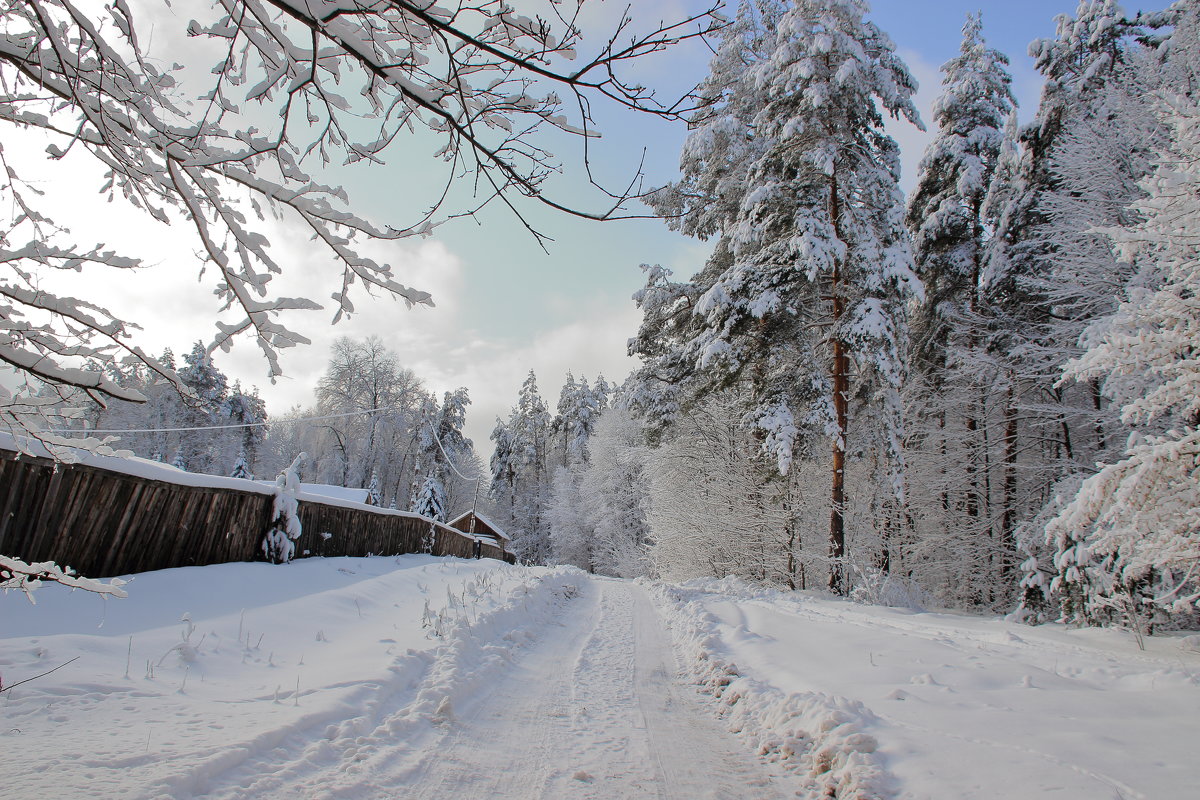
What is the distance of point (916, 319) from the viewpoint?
58.0 feet

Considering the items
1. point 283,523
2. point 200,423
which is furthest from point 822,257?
point 200,423

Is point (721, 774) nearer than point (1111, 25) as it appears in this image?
Yes

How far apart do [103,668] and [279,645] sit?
146 centimetres

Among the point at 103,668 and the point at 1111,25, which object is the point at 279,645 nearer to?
the point at 103,668

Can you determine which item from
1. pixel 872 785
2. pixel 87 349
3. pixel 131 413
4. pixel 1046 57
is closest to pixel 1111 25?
pixel 1046 57

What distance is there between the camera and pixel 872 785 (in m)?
2.58

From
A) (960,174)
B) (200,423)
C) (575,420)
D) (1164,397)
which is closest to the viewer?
(1164,397)

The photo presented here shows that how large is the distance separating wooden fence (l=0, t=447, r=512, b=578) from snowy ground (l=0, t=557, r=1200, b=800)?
2.12ft

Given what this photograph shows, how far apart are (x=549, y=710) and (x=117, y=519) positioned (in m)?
6.05

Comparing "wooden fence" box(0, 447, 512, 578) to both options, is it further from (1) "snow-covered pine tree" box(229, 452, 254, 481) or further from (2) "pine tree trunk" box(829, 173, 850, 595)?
(1) "snow-covered pine tree" box(229, 452, 254, 481)

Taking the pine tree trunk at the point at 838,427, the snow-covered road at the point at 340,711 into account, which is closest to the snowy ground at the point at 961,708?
the snow-covered road at the point at 340,711

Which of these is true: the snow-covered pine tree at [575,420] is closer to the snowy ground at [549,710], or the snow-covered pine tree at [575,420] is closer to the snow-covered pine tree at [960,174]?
the snow-covered pine tree at [960,174]

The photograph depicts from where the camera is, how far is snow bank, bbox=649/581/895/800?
8.84 ft

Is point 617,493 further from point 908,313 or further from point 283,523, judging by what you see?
point 283,523
